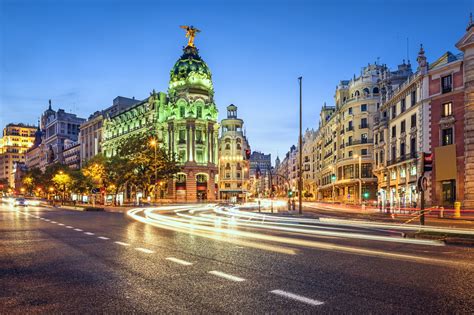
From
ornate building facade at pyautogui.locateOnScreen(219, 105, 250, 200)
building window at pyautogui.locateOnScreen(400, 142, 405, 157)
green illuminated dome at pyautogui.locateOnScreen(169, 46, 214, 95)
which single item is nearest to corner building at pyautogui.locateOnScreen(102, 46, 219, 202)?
green illuminated dome at pyautogui.locateOnScreen(169, 46, 214, 95)

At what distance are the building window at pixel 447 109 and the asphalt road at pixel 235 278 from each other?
105 feet

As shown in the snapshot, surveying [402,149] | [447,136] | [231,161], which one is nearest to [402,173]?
[402,149]

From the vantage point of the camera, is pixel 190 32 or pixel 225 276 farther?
pixel 190 32

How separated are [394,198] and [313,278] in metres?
50.4

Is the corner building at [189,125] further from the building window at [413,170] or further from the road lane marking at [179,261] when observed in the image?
the road lane marking at [179,261]

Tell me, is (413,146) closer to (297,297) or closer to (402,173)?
(402,173)

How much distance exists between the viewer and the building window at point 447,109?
39.8 m

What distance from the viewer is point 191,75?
90562 mm

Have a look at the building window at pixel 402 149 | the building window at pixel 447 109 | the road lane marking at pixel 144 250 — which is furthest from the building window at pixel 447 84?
the road lane marking at pixel 144 250

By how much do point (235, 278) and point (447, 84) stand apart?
40.2m

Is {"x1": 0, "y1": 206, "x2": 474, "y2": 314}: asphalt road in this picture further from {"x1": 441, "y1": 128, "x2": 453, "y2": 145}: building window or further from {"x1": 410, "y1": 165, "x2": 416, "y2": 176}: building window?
{"x1": 410, "y1": 165, "x2": 416, "y2": 176}: building window

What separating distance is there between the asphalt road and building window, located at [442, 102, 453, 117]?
32.1m

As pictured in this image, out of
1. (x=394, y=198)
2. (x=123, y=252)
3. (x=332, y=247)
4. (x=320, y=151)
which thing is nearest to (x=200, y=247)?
(x=123, y=252)

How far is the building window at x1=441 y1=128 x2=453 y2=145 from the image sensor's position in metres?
39.9
